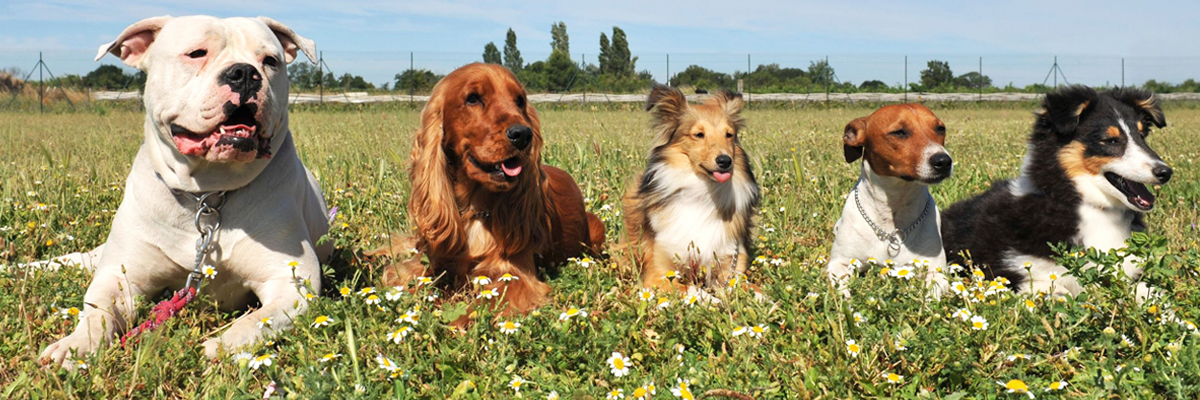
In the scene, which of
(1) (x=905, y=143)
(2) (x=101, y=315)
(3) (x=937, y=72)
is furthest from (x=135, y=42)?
(3) (x=937, y=72)

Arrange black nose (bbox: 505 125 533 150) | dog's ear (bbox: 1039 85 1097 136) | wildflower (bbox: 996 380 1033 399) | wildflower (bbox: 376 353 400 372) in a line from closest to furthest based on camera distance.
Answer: wildflower (bbox: 996 380 1033 399) < wildflower (bbox: 376 353 400 372) < black nose (bbox: 505 125 533 150) < dog's ear (bbox: 1039 85 1097 136)

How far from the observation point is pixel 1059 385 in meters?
2.62

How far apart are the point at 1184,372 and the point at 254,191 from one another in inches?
148

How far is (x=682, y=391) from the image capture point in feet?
8.41

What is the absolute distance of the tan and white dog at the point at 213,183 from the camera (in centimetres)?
324

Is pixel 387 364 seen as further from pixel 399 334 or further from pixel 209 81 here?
pixel 209 81

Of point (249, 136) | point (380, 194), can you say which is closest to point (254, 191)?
point (249, 136)

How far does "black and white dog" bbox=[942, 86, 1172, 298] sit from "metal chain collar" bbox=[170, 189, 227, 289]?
3878 mm

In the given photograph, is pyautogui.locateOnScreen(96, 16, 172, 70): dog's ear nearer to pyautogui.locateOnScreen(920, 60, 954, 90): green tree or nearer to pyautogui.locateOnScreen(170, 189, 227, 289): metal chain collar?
pyautogui.locateOnScreen(170, 189, 227, 289): metal chain collar

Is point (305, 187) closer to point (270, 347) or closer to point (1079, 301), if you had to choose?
point (270, 347)

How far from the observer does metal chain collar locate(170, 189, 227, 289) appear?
140 inches

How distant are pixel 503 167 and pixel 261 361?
1.57 meters

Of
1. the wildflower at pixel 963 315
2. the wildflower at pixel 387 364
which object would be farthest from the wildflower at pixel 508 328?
the wildflower at pixel 963 315

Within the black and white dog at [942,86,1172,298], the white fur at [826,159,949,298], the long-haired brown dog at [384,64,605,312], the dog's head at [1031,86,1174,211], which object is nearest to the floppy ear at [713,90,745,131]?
the white fur at [826,159,949,298]
